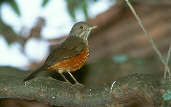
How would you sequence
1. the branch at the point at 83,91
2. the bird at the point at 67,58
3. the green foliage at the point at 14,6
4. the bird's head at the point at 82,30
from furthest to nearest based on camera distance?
the green foliage at the point at 14,6
the bird's head at the point at 82,30
the bird at the point at 67,58
the branch at the point at 83,91

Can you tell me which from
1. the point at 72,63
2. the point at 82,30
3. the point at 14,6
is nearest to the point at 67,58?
the point at 72,63

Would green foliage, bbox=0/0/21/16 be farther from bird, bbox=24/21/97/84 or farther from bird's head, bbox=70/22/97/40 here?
bird, bbox=24/21/97/84

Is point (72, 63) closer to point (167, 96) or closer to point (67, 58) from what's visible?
point (67, 58)

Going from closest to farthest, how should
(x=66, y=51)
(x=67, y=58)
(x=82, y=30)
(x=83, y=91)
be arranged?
(x=83, y=91)
(x=67, y=58)
(x=66, y=51)
(x=82, y=30)

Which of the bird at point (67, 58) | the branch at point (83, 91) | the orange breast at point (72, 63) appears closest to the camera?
the branch at point (83, 91)

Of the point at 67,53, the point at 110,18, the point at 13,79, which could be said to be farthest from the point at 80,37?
the point at 110,18

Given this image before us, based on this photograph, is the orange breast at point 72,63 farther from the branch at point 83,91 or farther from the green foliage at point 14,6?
the green foliage at point 14,6

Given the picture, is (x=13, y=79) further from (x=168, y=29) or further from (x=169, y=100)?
(x=168, y=29)

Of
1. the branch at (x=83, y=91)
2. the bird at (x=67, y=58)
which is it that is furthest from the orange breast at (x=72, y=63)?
the branch at (x=83, y=91)
